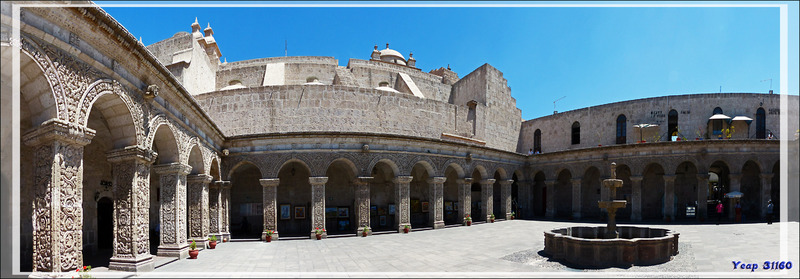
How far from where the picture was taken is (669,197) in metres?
22.7

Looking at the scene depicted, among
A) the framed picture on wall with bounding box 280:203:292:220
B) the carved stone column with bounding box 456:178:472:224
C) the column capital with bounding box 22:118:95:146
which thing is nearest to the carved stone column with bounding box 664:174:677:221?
the carved stone column with bounding box 456:178:472:224

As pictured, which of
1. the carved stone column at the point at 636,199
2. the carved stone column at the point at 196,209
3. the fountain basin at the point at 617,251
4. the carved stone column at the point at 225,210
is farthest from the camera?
the carved stone column at the point at 636,199

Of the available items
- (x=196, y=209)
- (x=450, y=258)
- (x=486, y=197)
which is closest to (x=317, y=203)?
(x=196, y=209)

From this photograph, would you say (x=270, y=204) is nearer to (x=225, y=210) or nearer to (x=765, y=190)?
(x=225, y=210)

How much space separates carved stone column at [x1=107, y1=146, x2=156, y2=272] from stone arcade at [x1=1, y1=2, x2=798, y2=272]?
33 millimetres

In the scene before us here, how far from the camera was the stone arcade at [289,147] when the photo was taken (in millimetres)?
6863

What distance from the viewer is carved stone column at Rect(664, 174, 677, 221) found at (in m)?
22.5

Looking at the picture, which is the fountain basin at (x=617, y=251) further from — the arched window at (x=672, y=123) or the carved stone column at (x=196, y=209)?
the arched window at (x=672, y=123)

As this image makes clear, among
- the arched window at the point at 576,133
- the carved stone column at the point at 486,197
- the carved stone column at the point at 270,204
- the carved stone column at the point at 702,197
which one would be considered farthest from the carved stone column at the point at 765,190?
the carved stone column at the point at 270,204

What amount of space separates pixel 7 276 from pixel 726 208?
102ft

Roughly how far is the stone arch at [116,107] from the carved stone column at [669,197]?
81.0 feet

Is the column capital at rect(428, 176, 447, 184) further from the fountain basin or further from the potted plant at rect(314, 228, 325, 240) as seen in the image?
the fountain basin

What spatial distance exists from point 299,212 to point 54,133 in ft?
45.1

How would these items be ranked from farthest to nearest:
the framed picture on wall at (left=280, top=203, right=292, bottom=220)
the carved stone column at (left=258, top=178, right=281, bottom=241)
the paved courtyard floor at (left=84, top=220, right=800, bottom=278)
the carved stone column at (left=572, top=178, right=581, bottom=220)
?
the carved stone column at (left=572, top=178, right=581, bottom=220)
the framed picture on wall at (left=280, top=203, right=292, bottom=220)
the carved stone column at (left=258, top=178, right=281, bottom=241)
the paved courtyard floor at (left=84, top=220, right=800, bottom=278)
